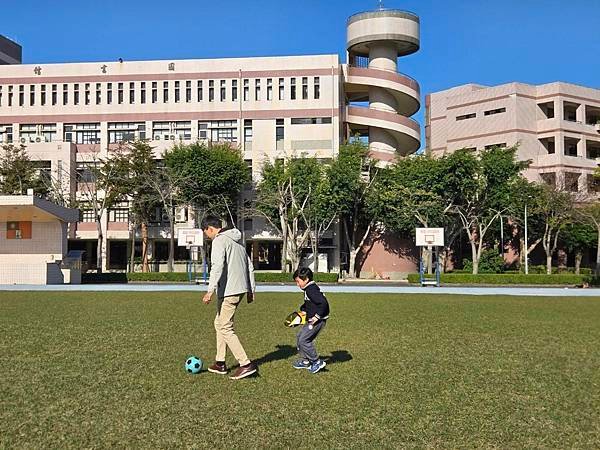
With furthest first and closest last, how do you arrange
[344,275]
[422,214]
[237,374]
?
[344,275] → [422,214] → [237,374]

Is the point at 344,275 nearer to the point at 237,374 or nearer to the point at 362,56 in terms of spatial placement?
the point at 362,56

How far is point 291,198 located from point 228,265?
41.2 meters

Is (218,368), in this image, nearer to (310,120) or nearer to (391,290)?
(391,290)

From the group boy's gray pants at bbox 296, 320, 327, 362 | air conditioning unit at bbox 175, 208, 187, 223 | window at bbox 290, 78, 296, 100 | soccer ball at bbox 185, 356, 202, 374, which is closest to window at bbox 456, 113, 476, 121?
window at bbox 290, 78, 296, 100

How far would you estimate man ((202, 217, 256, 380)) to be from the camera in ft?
25.9

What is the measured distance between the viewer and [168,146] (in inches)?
2147

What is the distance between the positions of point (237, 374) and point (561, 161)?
56.1 metres

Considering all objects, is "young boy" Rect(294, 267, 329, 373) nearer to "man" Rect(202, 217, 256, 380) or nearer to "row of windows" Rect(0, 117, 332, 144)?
"man" Rect(202, 217, 256, 380)

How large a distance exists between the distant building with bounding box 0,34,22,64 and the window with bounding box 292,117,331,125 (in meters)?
32.5

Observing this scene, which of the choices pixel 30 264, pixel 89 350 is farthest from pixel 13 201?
pixel 89 350

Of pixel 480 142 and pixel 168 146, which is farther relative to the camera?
pixel 480 142

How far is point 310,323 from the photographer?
828 centimetres

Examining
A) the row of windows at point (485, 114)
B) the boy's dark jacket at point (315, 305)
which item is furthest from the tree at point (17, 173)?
the boy's dark jacket at point (315, 305)

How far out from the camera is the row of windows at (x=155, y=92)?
5450 centimetres
